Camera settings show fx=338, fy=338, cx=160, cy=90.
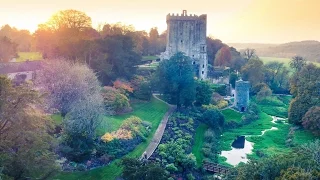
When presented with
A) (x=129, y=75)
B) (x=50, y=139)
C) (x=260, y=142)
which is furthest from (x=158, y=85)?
(x=50, y=139)

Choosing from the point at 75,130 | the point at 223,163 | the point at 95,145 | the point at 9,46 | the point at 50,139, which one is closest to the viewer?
→ the point at 50,139

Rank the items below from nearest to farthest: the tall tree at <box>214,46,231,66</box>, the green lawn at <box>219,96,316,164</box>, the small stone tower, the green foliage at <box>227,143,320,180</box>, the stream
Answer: the green foliage at <box>227,143,320,180</box>, the stream, the green lawn at <box>219,96,316,164</box>, the small stone tower, the tall tree at <box>214,46,231,66</box>

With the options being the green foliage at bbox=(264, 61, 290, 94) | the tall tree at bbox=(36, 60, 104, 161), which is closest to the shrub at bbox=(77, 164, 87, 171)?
the tall tree at bbox=(36, 60, 104, 161)

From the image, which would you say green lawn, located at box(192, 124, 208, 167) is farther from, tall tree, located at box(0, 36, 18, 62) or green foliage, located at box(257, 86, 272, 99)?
tall tree, located at box(0, 36, 18, 62)

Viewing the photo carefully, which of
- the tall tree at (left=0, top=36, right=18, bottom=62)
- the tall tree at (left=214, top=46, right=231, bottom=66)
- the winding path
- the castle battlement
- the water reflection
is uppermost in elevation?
the castle battlement

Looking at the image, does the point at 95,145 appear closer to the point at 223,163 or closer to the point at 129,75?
the point at 223,163

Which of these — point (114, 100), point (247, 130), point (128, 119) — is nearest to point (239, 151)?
point (247, 130)

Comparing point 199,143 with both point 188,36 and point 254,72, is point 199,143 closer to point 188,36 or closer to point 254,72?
point 188,36
